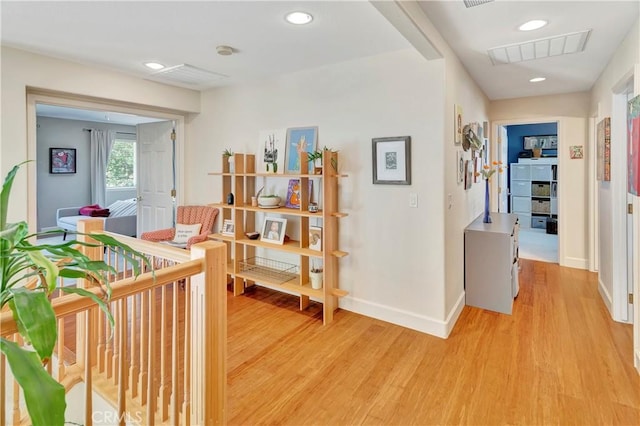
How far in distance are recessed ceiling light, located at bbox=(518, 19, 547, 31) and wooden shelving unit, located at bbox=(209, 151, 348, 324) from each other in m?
1.67

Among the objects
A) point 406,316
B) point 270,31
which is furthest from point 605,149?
point 270,31

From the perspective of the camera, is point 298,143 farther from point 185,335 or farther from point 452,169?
point 185,335

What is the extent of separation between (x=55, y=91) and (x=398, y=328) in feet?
12.4

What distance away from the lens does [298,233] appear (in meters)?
3.70

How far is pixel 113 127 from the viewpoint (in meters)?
8.21

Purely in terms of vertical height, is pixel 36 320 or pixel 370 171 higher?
pixel 370 171

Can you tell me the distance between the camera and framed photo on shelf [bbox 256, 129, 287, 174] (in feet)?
12.1

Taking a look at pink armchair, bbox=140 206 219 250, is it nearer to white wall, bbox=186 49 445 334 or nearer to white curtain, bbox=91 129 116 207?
white wall, bbox=186 49 445 334

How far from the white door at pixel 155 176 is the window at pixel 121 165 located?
400 centimetres

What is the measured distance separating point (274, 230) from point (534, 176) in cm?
662

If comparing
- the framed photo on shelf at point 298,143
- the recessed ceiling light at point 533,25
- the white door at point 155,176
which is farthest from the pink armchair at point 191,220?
the recessed ceiling light at point 533,25

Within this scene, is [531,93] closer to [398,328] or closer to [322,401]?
[398,328]

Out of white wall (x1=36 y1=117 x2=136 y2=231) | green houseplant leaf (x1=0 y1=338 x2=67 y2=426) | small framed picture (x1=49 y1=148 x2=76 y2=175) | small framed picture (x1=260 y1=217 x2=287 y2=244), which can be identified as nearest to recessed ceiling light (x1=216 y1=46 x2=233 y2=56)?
small framed picture (x1=260 y1=217 x2=287 y2=244)

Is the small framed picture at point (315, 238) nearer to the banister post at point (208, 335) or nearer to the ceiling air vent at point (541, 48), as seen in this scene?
the banister post at point (208, 335)
